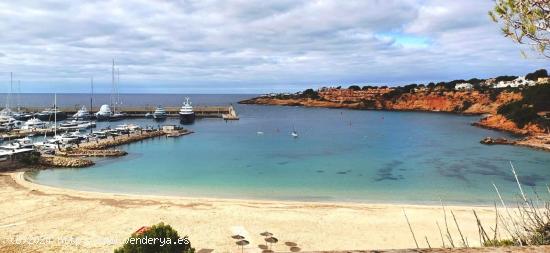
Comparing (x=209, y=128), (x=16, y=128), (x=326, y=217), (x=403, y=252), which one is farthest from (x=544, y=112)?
(x=16, y=128)

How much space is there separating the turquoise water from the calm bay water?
80 mm

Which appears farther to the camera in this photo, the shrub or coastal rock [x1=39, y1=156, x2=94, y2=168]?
the shrub

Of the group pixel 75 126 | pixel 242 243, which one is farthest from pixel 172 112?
pixel 242 243

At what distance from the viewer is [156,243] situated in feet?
49.5

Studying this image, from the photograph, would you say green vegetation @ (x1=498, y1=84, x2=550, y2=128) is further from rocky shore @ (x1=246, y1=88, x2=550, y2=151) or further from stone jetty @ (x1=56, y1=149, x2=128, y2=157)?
stone jetty @ (x1=56, y1=149, x2=128, y2=157)

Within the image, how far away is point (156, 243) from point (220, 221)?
9118mm

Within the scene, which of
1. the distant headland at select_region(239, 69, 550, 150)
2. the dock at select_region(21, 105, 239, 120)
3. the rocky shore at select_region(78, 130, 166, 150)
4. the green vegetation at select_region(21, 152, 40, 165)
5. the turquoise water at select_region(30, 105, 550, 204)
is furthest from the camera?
the dock at select_region(21, 105, 239, 120)

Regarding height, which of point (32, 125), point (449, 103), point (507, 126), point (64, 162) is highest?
point (449, 103)

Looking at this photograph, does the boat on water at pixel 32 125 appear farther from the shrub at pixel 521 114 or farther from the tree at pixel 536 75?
the tree at pixel 536 75

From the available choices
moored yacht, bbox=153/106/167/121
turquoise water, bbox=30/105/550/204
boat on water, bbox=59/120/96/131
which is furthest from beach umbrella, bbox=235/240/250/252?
moored yacht, bbox=153/106/167/121

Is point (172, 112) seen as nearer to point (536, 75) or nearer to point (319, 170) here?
point (319, 170)

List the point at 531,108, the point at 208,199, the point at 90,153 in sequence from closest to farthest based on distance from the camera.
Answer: the point at 208,199, the point at 90,153, the point at 531,108

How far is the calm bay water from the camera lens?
34531mm

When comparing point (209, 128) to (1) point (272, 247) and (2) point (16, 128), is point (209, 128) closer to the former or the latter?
(2) point (16, 128)
